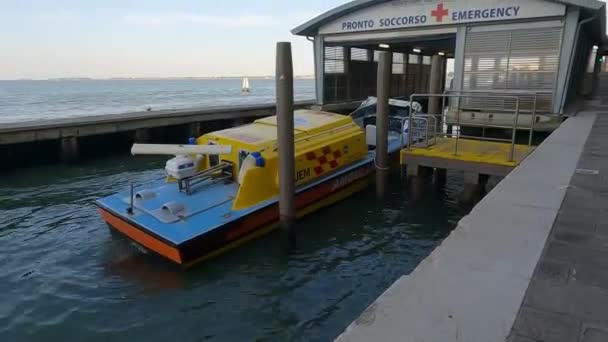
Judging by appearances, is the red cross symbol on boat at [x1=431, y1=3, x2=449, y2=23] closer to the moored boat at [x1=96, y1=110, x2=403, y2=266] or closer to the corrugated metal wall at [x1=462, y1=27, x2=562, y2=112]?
the corrugated metal wall at [x1=462, y1=27, x2=562, y2=112]

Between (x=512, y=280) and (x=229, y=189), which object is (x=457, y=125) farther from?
(x=512, y=280)

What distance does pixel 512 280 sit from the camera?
8.64 feet

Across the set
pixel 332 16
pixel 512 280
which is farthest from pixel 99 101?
pixel 512 280

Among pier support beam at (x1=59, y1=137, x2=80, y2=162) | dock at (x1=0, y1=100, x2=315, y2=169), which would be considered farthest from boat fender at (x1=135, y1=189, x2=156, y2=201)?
pier support beam at (x1=59, y1=137, x2=80, y2=162)

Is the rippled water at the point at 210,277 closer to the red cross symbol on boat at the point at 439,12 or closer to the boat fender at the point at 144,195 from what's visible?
the boat fender at the point at 144,195

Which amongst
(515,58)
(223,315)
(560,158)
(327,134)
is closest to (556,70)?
(515,58)

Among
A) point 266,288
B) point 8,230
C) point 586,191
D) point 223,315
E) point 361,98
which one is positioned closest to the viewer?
point 586,191

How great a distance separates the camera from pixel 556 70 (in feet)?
40.0

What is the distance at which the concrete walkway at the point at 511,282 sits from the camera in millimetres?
2139

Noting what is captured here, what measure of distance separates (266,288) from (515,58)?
37.3 feet

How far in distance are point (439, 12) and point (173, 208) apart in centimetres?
1182

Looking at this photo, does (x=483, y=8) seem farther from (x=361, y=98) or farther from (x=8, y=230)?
(x=8, y=230)

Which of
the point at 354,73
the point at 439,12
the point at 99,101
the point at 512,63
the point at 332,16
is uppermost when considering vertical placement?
the point at 332,16

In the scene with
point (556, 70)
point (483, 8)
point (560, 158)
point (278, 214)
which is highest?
point (483, 8)
